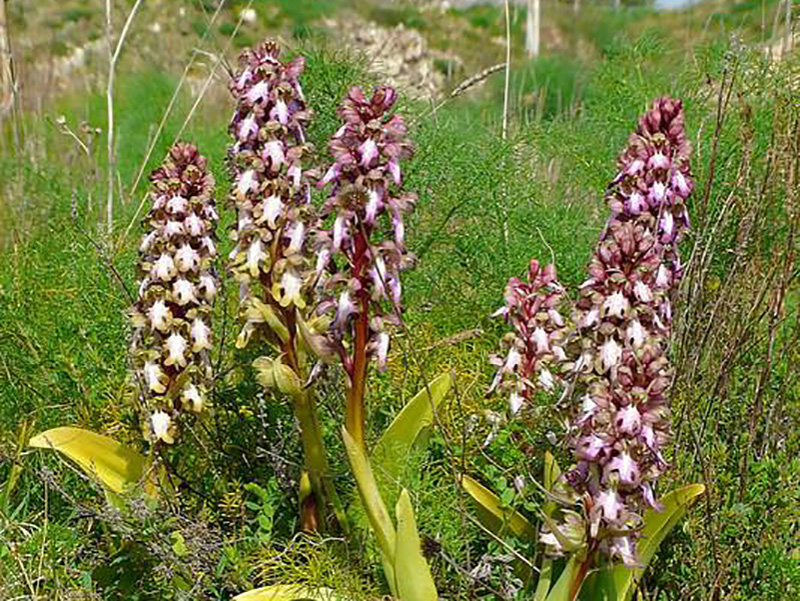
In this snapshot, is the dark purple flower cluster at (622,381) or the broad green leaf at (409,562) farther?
the broad green leaf at (409,562)

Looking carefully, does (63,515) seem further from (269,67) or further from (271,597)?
(269,67)

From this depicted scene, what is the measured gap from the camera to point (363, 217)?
158 centimetres

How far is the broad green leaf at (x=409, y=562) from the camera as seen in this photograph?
1604 mm

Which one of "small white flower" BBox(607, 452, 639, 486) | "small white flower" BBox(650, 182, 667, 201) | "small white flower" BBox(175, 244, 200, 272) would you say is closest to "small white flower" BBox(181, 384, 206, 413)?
"small white flower" BBox(175, 244, 200, 272)

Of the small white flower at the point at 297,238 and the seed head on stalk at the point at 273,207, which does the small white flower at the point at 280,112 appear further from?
the small white flower at the point at 297,238

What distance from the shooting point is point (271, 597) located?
5.78ft

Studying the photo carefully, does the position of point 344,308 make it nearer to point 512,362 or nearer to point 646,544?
point 512,362

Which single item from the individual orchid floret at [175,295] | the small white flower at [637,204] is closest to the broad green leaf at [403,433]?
the individual orchid floret at [175,295]

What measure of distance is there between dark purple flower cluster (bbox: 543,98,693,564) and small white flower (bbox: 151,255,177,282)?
0.71m

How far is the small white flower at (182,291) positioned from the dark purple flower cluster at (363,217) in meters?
0.29

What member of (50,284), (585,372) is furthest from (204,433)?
(585,372)

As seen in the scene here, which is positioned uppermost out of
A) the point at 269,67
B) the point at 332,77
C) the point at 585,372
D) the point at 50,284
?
the point at 269,67

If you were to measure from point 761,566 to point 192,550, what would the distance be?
109cm

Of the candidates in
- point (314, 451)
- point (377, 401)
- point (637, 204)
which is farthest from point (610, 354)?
point (377, 401)
